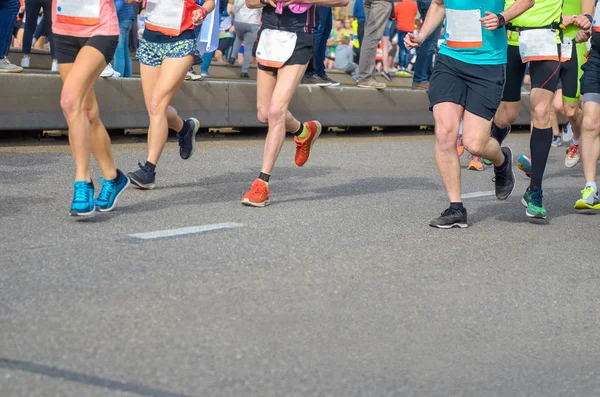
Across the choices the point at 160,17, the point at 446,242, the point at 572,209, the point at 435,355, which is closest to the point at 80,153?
the point at 160,17

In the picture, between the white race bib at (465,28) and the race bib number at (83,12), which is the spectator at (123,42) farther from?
the white race bib at (465,28)

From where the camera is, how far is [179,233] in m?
6.95

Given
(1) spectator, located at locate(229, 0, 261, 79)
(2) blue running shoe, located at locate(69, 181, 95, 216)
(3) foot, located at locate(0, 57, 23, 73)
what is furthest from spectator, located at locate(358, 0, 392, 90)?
(2) blue running shoe, located at locate(69, 181, 95, 216)

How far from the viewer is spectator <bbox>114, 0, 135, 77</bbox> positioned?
13562 millimetres

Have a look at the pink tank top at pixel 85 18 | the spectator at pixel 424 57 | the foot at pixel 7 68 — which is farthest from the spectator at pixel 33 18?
the pink tank top at pixel 85 18

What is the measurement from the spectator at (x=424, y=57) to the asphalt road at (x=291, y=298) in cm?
715

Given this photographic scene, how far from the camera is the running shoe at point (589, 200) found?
9211mm

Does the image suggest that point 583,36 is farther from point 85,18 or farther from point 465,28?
point 85,18

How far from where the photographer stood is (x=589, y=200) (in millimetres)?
9211

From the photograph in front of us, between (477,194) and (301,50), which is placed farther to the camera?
(477,194)

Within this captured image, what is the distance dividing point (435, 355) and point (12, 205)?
395 cm

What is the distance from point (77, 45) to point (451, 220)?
109 inches

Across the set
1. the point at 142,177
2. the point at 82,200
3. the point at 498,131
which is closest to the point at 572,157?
the point at 498,131

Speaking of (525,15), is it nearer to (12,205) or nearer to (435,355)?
(12,205)
